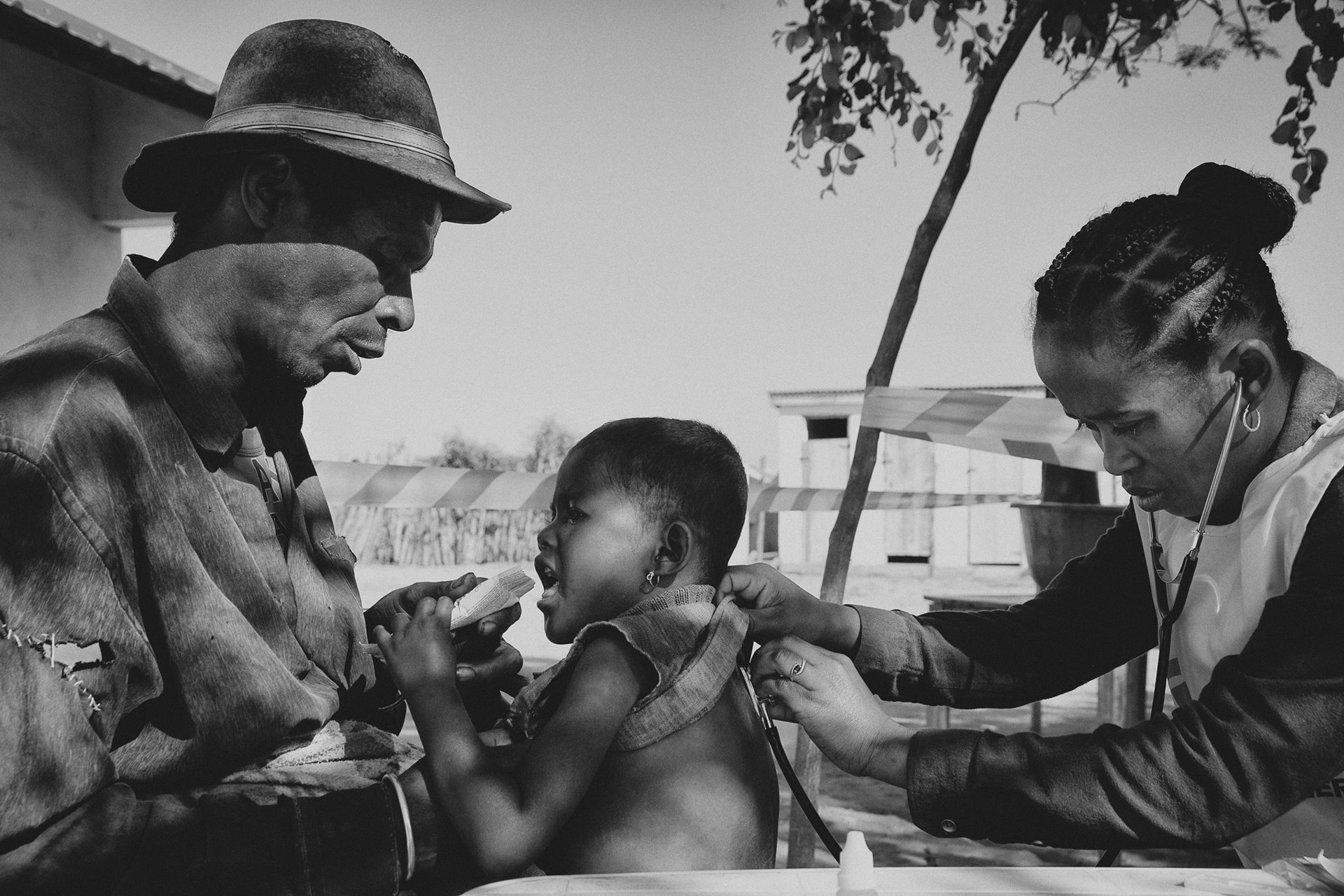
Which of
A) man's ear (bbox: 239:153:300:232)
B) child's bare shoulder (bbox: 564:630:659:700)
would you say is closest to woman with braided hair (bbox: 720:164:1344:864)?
child's bare shoulder (bbox: 564:630:659:700)

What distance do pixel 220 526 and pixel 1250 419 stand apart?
1843 mm

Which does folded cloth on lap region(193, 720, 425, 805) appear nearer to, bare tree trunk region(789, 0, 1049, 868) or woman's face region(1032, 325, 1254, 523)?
woman's face region(1032, 325, 1254, 523)

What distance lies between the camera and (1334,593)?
5.44 feet

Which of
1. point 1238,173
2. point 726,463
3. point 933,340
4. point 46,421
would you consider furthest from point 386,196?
point 933,340

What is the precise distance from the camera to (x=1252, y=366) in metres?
1.85

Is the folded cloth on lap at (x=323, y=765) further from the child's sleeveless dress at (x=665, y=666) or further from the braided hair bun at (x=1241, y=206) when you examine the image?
the braided hair bun at (x=1241, y=206)

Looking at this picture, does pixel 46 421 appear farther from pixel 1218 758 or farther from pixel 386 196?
pixel 1218 758

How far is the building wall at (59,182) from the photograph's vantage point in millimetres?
6613

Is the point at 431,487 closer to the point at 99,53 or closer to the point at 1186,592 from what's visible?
the point at 99,53

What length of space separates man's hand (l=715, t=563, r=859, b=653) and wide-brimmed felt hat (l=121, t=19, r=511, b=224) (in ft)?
3.24

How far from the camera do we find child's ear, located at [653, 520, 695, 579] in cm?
224

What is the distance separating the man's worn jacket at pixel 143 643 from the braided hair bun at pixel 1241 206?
5.93 ft

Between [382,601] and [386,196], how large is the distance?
1.03m

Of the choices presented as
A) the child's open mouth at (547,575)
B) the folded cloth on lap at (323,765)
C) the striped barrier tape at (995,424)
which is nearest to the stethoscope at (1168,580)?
the child's open mouth at (547,575)
